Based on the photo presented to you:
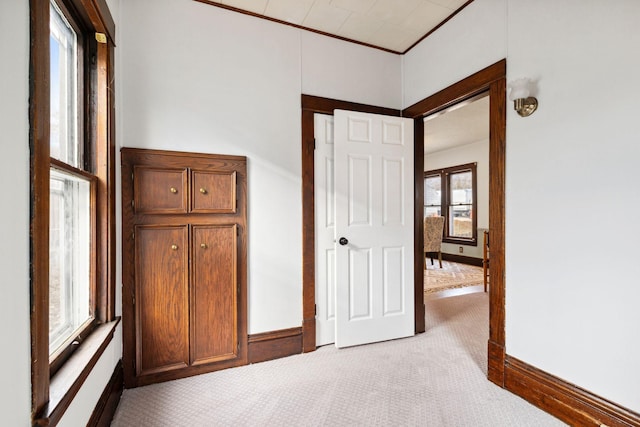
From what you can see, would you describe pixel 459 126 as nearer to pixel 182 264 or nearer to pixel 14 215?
pixel 182 264

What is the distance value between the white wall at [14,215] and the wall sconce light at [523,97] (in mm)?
2245

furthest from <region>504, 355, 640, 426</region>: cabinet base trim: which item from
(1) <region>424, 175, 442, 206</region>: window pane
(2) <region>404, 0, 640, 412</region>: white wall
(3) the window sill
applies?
(1) <region>424, 175, 442, 206</region>: window pane

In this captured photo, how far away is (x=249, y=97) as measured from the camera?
2367 mm

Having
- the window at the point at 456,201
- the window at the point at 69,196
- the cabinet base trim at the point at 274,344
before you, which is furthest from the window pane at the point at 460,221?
the window at the point at 69,196

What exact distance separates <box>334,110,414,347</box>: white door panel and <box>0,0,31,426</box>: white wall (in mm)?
1945

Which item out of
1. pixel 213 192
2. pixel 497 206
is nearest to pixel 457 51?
pixel 497 206

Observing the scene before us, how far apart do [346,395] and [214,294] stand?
1122 millimetres

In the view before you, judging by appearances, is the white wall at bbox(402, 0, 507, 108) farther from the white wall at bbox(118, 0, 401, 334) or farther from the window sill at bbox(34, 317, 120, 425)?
the window sill at bbox(34, 317, 120, 425)

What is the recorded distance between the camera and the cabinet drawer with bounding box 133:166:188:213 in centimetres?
204

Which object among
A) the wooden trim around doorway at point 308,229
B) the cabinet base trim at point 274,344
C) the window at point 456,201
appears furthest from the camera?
the window at point 456,201

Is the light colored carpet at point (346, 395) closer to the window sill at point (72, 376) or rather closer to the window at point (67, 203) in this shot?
the window sill at point (72, 376)

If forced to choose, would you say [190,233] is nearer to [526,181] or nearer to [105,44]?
[105,44]

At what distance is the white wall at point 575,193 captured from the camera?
1475 mm

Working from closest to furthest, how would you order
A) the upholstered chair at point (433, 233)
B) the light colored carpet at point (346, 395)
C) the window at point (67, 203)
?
the window at point (67, 203) → the light colored carpet at point (346, 395) → the upholstered chair at point (433, 233)
